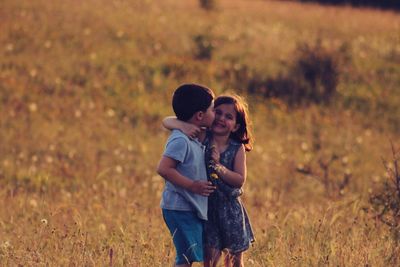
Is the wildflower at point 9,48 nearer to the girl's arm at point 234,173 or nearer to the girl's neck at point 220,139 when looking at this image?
the girl's neck at point 220,139

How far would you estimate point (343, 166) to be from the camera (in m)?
11.6

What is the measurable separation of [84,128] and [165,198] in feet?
22.7

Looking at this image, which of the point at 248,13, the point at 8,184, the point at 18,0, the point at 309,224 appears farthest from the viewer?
the point at 248,13

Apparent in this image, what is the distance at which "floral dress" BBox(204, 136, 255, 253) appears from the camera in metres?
4.73

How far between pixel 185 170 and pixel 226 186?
27 cm

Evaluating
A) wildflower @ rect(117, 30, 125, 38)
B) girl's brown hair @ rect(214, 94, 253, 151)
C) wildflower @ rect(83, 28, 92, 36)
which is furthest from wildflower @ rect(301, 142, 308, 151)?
girl's brown hair @ rect(214, 94, 253, 151)

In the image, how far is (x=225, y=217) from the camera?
474cm

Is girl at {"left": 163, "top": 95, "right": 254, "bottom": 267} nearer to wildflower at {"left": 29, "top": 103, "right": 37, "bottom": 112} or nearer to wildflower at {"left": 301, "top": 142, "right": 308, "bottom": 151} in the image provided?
wildflower at {"left": 29, "top": 103, "right": 37, "bottom": 112}

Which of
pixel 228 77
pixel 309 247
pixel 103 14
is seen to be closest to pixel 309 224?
pixel 309 247

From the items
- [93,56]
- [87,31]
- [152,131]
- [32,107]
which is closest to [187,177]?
[152,131]

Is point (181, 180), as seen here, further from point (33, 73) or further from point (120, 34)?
point (120, 34)

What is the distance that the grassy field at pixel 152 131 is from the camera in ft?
18.1

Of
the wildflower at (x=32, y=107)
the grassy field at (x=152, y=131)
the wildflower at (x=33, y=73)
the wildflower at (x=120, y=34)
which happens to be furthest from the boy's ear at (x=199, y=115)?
the wildflower at (x=120, y=34)

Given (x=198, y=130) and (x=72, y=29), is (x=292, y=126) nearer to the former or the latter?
(x=72, y=29)
